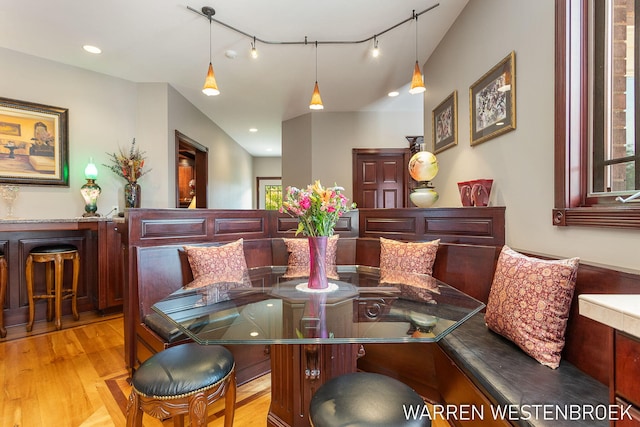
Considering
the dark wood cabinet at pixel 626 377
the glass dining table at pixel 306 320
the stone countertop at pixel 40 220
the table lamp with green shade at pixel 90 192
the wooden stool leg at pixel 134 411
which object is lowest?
the wooden stool leg at pixel 134 411

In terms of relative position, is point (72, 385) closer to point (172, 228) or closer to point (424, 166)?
point (172, 228)

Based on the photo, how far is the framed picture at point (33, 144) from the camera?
2920 mm

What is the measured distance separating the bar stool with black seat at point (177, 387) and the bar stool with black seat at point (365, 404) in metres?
0.48

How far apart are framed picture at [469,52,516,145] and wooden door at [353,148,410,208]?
2515 millimetres

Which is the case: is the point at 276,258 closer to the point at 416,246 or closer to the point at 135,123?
the point at 416,246

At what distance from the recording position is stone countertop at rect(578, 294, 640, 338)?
1.97 feet

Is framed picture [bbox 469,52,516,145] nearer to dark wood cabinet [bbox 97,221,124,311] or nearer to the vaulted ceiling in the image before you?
the vaulted ceiling

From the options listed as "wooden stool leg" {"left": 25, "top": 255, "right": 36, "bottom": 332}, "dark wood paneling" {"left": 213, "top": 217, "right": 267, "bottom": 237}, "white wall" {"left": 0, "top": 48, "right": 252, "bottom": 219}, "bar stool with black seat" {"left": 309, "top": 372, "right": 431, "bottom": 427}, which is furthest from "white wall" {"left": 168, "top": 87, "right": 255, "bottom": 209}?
"bar stool with black seat" {"left": 309, "top": 372, "right": 431, "bottom": 427}

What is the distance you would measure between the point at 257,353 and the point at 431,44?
11.2ft

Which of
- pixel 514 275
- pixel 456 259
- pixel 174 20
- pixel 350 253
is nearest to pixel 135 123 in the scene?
pixel 174 20

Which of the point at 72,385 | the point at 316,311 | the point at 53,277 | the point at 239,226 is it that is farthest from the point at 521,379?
the point at 53,277

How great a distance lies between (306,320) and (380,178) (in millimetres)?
4070

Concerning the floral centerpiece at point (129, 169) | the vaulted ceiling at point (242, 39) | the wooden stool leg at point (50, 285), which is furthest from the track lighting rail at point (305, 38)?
the wooden stool leg at point (50, 285)

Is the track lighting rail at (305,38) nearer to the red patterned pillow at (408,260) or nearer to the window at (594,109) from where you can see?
the window at (594,109)
